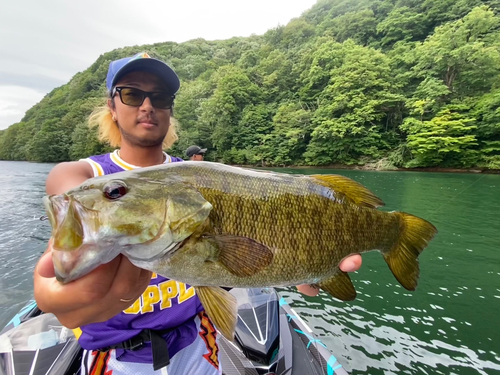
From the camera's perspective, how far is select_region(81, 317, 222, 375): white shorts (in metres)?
1.83

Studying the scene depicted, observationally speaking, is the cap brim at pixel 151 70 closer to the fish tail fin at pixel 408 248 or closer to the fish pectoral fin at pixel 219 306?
the fish pectoral fin at pixel 219 306

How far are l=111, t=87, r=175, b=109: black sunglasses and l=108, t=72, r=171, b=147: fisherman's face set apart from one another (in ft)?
0.09

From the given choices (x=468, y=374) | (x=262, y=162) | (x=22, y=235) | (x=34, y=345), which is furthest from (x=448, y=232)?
(x=262, y=162)

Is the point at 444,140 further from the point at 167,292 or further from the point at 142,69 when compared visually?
the point at 167,292

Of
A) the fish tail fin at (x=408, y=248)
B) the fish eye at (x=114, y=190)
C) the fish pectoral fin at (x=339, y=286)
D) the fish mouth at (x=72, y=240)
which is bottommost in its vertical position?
the fish pectoral fin at (x=339, y=286)

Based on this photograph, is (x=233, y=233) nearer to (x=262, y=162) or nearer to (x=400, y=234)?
(x=400, y=234)

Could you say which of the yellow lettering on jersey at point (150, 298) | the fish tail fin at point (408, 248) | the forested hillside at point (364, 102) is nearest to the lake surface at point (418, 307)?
the fish tail fin at point (408, 248)

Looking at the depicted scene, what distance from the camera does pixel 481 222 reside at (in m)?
10.3

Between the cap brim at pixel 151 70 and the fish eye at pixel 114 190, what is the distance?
1.37 m

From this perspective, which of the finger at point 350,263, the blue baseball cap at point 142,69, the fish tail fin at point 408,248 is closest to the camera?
the finger at point 350,263

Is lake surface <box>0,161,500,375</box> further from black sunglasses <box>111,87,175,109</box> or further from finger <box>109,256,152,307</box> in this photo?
black sunglasses <box>111,87,175,109</box>

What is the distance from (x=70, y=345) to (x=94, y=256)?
9.01 ft

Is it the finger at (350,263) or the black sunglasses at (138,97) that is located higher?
the black sunglasses at (138,97)

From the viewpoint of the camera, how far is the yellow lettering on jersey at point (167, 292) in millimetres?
1895
